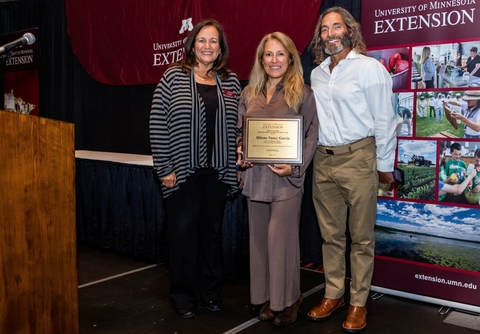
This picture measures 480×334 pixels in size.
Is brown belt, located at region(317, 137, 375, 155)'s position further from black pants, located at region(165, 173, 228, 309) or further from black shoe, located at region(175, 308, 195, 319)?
black shoe, located at region(175, 308, 195, 319)

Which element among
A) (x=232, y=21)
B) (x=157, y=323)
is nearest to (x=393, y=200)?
(x=157, y=323)

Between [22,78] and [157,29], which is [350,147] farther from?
[22,78]

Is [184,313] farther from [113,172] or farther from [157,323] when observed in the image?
[113,172]

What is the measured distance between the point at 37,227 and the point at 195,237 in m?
1.05

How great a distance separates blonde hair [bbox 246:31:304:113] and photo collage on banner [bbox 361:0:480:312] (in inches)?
29.6

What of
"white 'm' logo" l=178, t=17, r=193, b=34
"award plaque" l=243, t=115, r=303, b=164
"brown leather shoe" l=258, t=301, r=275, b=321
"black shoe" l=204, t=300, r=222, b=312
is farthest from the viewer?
"white 'm' logo" l=178, t=17, r=193, b=34

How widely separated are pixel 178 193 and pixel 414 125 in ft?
4.67

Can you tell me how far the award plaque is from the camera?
2453 millimetres

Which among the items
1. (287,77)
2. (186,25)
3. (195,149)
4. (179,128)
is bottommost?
(195,149)

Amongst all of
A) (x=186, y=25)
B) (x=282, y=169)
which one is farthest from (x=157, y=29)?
(x=282, y=169)

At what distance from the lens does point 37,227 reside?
1.80 metres

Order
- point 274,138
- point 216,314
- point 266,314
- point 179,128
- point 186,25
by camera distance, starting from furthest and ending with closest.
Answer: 1. point 186,25
2. point 216,314
3. point 266,314
4. point 179,128
5. point 274,138

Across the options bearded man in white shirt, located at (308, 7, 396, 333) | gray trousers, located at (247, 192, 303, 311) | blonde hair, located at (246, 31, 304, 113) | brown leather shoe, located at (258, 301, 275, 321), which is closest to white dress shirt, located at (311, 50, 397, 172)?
bearded man in white shirt, located at (308, 7, 396, 333)

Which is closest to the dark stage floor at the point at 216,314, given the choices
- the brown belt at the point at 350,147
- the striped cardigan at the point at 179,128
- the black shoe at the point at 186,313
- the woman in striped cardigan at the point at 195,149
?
the black shoe at the point at 186,313
